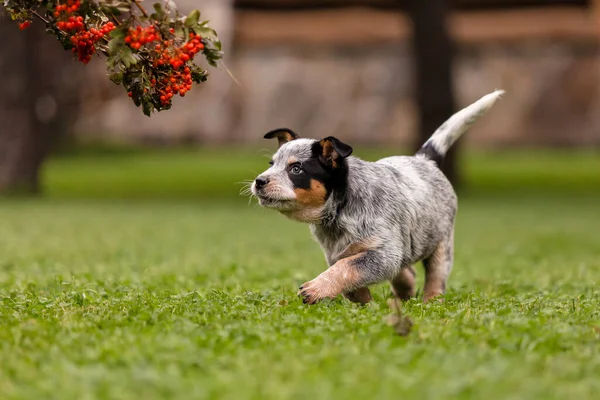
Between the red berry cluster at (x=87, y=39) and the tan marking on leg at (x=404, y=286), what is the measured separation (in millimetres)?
3314

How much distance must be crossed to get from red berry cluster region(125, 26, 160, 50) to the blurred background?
23733 mm

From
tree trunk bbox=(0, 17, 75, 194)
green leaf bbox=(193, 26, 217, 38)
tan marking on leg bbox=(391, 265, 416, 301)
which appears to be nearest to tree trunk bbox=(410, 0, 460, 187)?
tree trunk bbox=(0, 17, 75, 194)

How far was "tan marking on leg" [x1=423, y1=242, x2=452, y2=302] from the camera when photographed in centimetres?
819

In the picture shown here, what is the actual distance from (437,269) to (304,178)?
177 cm

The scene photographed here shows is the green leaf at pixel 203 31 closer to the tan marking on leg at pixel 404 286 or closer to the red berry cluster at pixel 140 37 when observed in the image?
the red berry cluster at pixel 140 37

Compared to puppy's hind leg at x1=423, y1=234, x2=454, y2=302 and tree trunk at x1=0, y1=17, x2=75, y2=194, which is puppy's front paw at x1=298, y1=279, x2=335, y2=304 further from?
tree trunk at x1=0, y1=17, x2=75, y2=194

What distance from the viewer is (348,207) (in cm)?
715

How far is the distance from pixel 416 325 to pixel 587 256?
26.2 feet

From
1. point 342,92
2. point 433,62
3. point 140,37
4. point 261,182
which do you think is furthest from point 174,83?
point 342,92

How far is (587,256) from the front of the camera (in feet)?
43.2

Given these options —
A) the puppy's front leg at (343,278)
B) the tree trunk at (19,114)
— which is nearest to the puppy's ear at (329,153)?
the puppy's front leg at (343,278)

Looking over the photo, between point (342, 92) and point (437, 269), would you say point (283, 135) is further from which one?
point (342, 92)

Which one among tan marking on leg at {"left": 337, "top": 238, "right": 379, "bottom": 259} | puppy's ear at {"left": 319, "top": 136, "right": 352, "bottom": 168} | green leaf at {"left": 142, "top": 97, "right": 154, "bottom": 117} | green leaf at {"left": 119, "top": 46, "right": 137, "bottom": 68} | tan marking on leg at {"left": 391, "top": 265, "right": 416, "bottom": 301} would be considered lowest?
tan marking on leg at {"left": 391, "top": 265, "right": 416, "bottom": 301}

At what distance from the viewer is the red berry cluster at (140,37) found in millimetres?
6031
